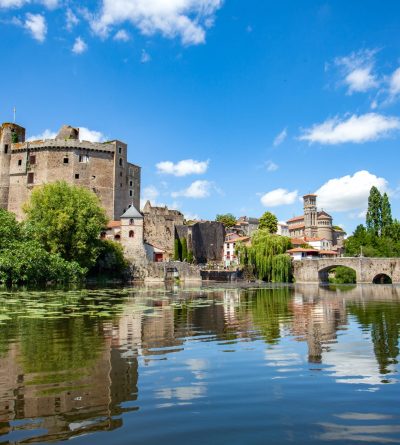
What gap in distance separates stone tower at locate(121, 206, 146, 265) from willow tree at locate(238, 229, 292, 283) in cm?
1436

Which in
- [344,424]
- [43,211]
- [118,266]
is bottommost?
[344,424]

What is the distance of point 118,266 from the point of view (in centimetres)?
5191

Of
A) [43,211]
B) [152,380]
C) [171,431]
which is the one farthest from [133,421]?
[43,211]

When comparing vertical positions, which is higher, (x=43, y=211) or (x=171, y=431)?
(x=43, y=211)

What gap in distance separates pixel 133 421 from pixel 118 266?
48064 millimetres

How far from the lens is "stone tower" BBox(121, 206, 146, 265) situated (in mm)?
55969

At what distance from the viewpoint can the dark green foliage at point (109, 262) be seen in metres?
49.6

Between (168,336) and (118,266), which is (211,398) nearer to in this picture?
(168,336)

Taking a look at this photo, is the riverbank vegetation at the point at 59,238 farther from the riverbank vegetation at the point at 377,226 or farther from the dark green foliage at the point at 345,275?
the riverbank vegetation at the point at 377,226

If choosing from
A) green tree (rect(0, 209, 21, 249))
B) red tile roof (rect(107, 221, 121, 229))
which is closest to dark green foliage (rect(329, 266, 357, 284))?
red tile roof (rect(107, 221, 121, 229))

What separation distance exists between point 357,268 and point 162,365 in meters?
56.5

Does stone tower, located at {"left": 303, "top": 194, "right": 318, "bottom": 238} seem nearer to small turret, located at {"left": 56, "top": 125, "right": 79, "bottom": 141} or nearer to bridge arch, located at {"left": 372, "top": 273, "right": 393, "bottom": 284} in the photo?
bridge arch, located at {"left": 372, "top": 273, "right": 393, "bottom": 284}

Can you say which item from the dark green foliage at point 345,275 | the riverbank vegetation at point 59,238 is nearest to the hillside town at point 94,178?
the dark green foliage at point 345,275

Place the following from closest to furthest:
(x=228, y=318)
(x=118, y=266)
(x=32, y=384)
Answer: (x=32, y=384)
(x=228, y=318)
(x=118, y=266)
